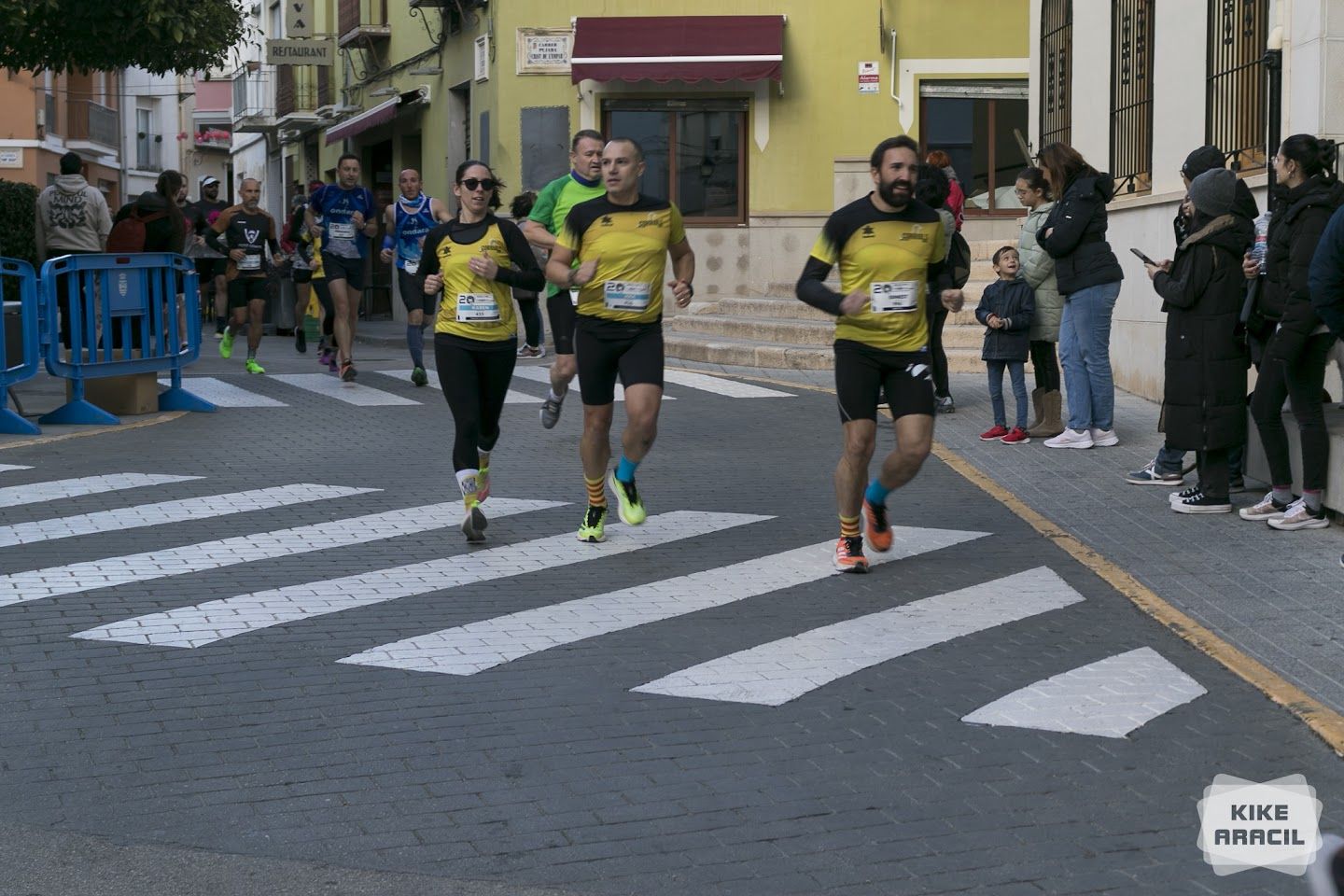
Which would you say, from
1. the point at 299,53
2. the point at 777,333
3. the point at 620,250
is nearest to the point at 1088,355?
the point at 620,250

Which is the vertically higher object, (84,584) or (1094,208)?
(1094,208)

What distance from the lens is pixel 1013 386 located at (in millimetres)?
12266

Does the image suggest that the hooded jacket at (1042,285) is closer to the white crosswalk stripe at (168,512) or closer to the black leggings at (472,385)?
the black leggings at (472,385)

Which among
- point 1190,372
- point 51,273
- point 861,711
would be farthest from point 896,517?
point 51,273

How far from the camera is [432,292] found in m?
9.04

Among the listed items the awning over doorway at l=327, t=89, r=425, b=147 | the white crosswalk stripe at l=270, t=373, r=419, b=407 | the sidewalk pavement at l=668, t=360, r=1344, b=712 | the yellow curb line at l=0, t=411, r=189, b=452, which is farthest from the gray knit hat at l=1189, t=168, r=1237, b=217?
the awning over doorway at l=327, t=89, r=425, b=147

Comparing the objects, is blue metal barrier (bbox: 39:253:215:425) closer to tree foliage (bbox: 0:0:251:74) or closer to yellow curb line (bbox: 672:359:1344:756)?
tree foliage (bbox: 0:0:251:74)

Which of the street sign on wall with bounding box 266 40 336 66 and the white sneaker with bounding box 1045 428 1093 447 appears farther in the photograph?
the street sign on wall with bounding box 266 40 336 66

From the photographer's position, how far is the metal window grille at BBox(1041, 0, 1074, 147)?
1772 centimetres

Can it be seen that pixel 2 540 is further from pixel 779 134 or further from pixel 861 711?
pixel 779 134

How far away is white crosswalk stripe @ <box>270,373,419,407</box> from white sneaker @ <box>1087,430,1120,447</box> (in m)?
5.64

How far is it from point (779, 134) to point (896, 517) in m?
15.9

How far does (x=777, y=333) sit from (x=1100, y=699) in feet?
47.1

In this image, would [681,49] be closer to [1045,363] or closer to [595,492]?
[1045,363]
